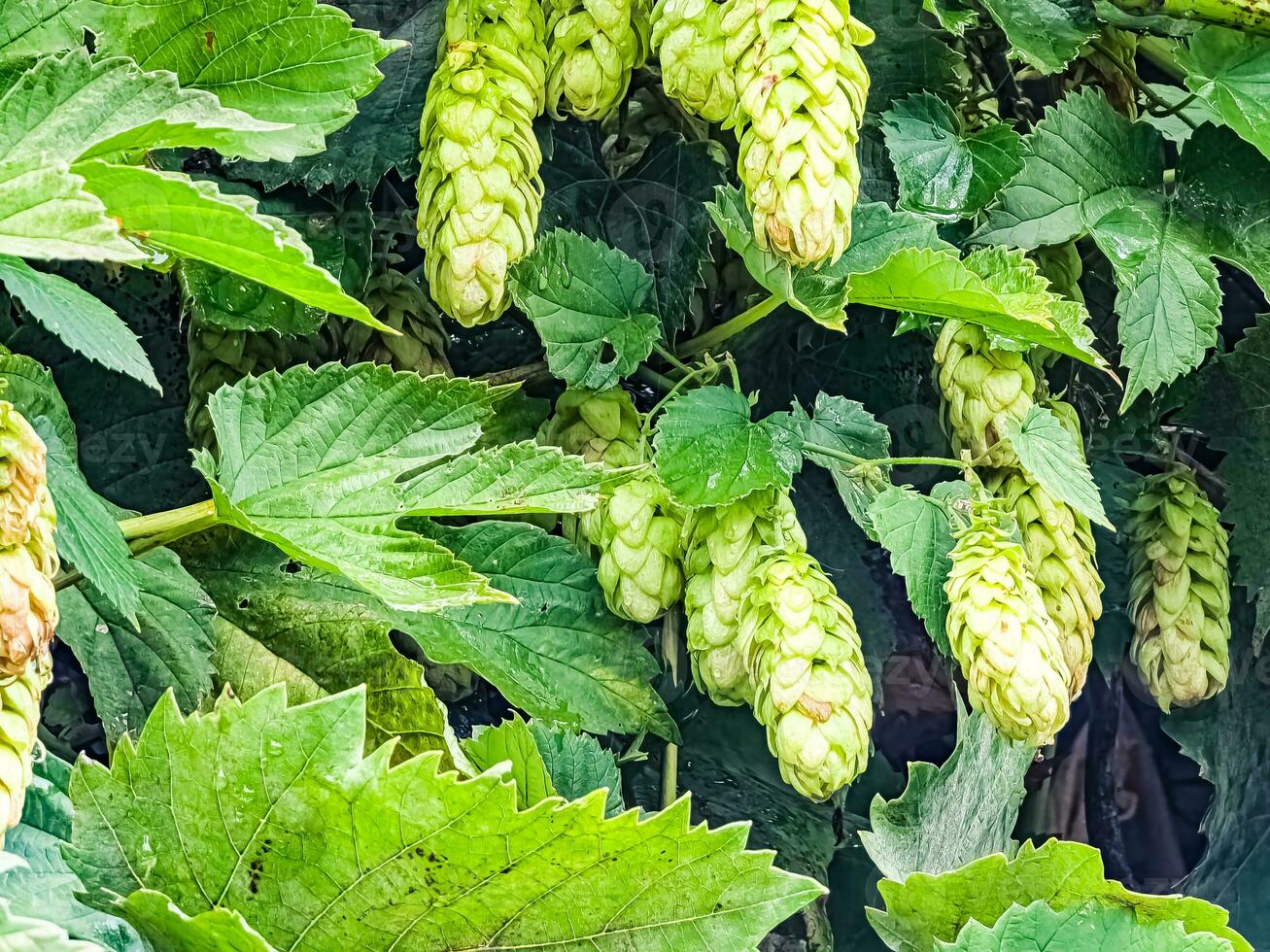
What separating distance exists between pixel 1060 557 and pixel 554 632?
0.32 metres

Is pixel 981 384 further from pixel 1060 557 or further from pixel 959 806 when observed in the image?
pixel 959 806

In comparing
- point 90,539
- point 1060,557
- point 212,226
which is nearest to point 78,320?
point 90,539

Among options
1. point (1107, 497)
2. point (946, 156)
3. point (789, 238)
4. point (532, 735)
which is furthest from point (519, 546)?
point (1107, 497)

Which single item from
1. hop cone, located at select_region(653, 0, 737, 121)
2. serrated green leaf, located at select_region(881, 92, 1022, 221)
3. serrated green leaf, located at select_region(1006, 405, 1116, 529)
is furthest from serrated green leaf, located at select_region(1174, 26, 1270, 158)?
hop cone, located at select_region(653, 0, 737, 121)

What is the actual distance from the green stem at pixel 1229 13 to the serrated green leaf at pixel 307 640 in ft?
2.13

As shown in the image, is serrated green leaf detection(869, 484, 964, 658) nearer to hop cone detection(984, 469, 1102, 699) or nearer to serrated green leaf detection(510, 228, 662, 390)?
hop cone detection(984, 469, 1102, 699)

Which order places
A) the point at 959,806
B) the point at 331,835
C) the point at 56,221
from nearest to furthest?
the point at 56,221, the point at 331,835, the point at 959,806

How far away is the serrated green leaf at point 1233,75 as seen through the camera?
833 millimetres

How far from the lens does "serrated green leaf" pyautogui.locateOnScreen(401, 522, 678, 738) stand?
785 mm

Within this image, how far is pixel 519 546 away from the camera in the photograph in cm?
82

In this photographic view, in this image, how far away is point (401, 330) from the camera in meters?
0.87

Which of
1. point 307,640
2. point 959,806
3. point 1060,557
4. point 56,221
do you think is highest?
point 56,221

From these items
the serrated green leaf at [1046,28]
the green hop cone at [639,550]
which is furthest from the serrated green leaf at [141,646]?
the serrated green leaf at [1046,28]

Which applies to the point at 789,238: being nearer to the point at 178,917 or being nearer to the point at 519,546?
the point at 519,546
